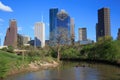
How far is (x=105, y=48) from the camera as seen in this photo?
107 m

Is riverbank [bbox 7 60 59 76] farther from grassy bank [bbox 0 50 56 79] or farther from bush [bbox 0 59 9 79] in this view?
bush [bbox 0 59 9 79]

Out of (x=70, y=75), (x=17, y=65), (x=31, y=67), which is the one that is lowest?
(x=70, y=75)

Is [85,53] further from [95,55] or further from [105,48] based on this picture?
[105,48]

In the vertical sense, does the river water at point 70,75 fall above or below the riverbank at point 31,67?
below

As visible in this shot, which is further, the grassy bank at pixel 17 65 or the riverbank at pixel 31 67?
the riverbank at pixel 31 67

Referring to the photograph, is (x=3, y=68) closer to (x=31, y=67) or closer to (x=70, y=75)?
(x=70, y=75)

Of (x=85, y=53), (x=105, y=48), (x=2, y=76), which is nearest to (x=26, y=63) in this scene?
(x=2, y=76)

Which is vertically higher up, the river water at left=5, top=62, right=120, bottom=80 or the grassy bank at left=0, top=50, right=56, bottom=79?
the grassy bank at left=0, top=50, right=56, bottom=79

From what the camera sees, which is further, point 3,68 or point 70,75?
point 70,75

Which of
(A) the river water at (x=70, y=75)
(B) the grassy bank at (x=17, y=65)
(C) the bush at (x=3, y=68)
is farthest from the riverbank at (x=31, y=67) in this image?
(C) the bush at (x=3, y=68)

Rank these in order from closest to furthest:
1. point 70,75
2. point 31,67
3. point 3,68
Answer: point 3,68, point 70,75, point 31,67

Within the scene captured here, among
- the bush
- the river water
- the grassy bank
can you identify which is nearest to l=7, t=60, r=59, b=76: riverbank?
the grassy bank

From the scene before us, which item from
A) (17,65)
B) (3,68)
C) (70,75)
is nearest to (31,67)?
(17,65)

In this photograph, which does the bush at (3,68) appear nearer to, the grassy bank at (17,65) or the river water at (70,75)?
the grassy bank at (17,65)
